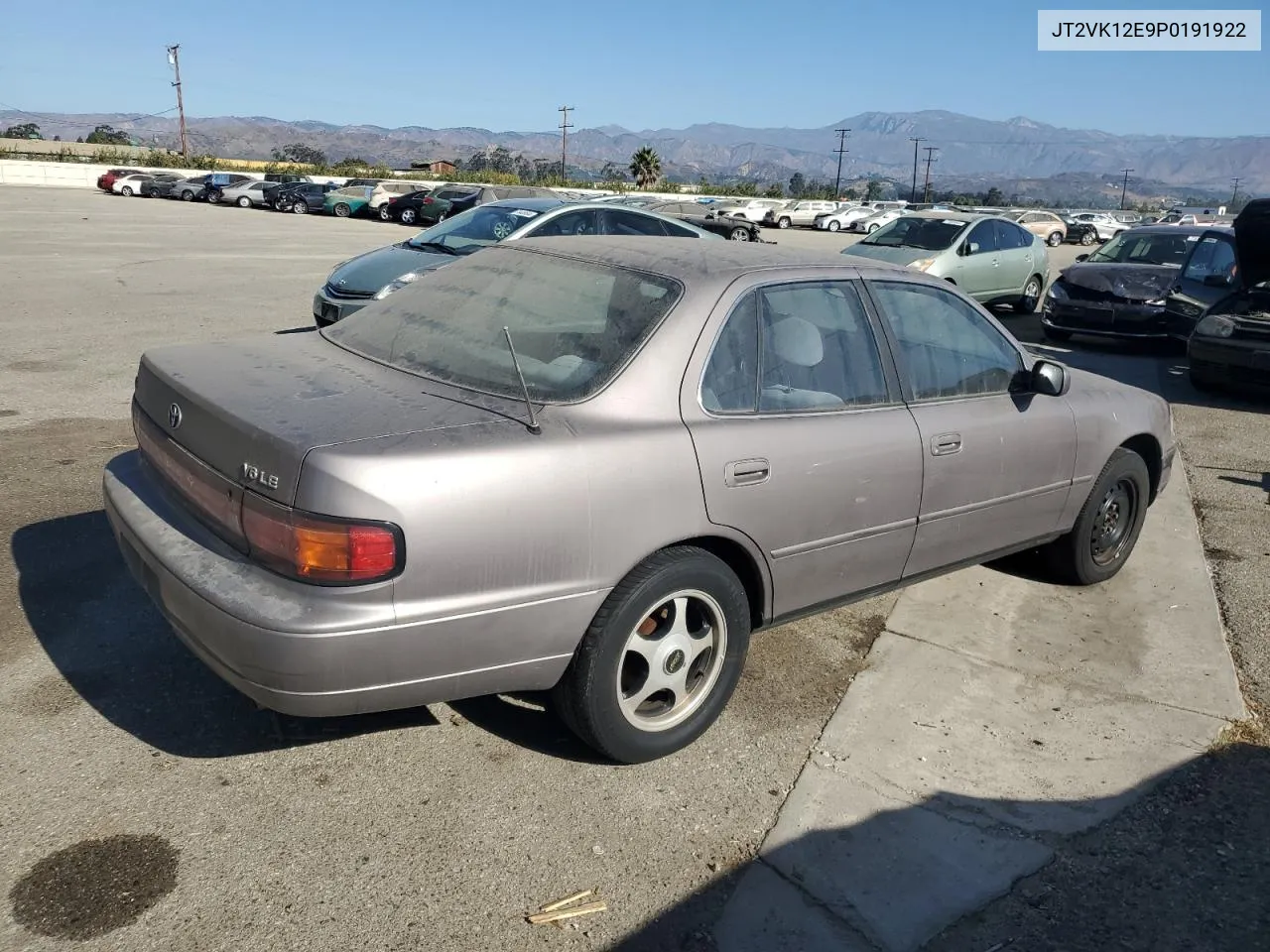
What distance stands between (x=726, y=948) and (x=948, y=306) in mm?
2769

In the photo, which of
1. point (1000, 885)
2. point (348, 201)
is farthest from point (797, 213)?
point (1000, 885)

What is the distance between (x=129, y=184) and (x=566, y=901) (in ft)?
165

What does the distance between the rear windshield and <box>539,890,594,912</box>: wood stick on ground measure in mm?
1400

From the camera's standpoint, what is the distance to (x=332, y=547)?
8.36ft

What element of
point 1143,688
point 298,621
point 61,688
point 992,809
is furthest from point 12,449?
point 1143,688

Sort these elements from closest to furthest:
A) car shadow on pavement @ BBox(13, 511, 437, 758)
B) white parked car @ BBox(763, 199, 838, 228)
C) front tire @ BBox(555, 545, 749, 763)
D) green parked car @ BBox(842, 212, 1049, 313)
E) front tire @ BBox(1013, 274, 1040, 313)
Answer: front tire @ BBox(555, 545, 749, 763)
car shadow on pavement @ BBox(13, 511, 437, 758)
green parked car @ BBox(842, 212, 1049, 313)
front tire @ BBox(1013, 274, 1040, 313)
white parked car @ BBox(763, 199, 838, 228)

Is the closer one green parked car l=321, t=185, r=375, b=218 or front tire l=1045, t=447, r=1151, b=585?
front tire l=1045, t=447, r=1151, b=585

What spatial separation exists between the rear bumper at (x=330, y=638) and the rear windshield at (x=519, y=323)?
0.77 metres

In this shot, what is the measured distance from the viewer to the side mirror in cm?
420

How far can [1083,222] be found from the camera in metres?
45.4

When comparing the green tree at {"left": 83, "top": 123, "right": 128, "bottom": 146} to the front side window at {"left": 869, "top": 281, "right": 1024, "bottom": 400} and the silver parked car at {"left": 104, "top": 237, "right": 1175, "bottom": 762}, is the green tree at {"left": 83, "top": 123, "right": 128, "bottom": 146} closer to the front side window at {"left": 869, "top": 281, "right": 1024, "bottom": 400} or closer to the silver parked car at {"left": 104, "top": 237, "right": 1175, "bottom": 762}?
the silver parked car at {"left": 104, "top": 237, "right": 1175, "bottom": 762}

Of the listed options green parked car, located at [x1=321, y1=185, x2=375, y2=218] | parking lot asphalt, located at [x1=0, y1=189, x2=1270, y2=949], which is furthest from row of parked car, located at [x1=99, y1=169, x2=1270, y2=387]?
green parked car, located at [x1=321, y1=185, x2=375, y2=218]

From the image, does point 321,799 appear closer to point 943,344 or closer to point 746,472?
point 746,472

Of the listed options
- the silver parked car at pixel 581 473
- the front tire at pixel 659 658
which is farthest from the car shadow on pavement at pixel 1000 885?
the silver parked car at pixel 581 473
